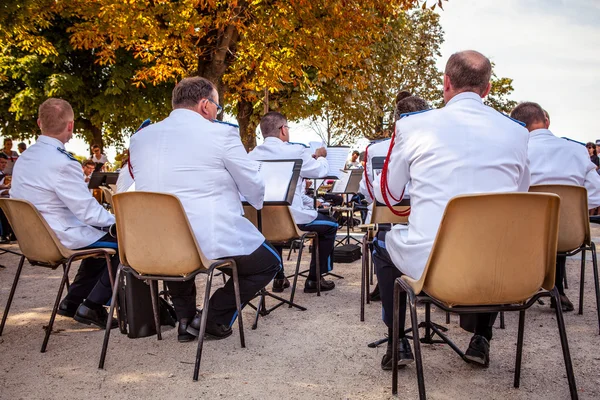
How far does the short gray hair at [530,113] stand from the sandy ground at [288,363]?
64.9 inches

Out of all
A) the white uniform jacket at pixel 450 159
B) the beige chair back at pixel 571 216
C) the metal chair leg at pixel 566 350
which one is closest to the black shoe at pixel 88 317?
the white uniform jacket at pixel 450 159

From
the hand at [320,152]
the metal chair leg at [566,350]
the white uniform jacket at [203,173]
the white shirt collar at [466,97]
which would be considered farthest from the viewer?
the hand at [320,152]

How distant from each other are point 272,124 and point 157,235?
8.87 ft

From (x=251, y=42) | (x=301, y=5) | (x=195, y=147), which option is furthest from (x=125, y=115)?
(x=195, y=147)

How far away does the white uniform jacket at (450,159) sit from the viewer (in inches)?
107

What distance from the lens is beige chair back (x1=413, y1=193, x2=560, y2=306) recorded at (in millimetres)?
2430

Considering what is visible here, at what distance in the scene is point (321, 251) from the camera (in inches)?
242

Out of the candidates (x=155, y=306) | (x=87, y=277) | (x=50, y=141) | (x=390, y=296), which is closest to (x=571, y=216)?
(x=390, y=296)

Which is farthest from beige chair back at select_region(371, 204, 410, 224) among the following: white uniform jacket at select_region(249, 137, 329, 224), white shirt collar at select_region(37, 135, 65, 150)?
white shirt collar at select_region(37, 135, 65, 150)

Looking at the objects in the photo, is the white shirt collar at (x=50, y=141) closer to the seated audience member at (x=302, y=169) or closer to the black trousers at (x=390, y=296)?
the seated audience member at (x=302, y=169)

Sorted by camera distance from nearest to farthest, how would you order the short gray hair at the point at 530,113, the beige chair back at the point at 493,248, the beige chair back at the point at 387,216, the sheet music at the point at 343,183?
1. the beige chair back at the point at 493,248
2. the beige chair back at the point at 387,216
3. the short gray hair at the point at 530,113
4. the sheet music at the point at 343,183

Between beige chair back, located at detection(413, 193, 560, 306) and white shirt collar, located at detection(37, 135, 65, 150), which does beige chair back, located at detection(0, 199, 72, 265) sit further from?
beige chair back, located at detection(413, 193, 560, 306)

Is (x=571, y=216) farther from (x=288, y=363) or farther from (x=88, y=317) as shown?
(x=88, y=317)

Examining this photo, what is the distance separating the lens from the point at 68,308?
474cm
